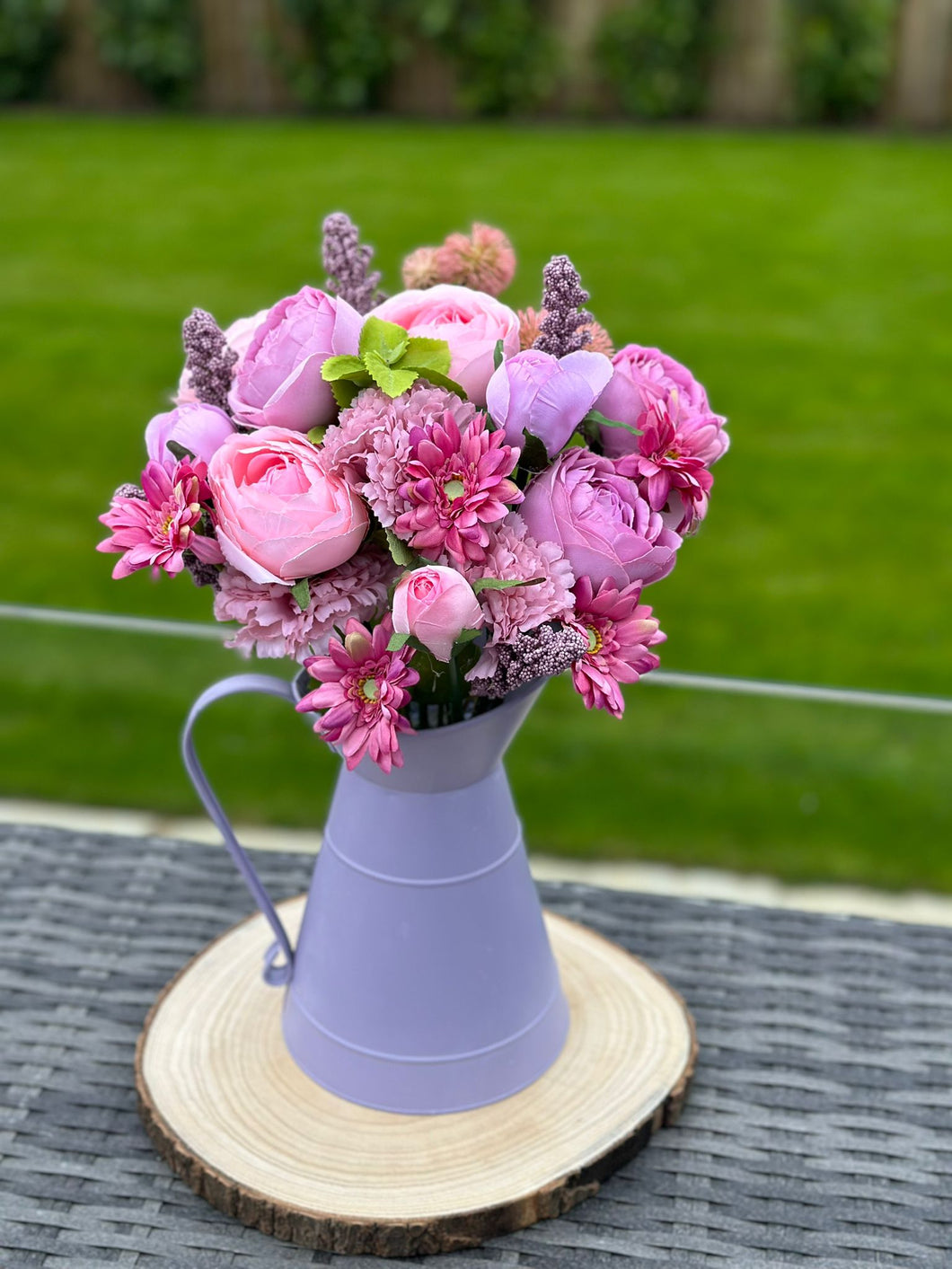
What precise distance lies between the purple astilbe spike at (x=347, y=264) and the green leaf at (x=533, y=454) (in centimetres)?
16

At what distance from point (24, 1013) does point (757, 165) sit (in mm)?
3875

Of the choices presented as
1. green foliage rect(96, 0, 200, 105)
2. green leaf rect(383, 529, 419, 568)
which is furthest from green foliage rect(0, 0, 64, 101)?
green leaf rect(383, 529, 419, 568)

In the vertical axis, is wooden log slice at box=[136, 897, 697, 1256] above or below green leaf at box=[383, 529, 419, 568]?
below

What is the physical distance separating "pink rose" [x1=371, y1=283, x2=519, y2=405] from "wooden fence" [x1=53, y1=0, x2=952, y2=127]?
4458 millimetres

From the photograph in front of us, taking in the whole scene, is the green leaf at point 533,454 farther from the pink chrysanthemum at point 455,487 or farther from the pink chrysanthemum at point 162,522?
the pink chrysanthemum at point 162,522

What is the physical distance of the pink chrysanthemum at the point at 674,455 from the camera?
0.77 m

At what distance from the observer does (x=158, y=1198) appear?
0.88 meters

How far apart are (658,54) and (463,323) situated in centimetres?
445

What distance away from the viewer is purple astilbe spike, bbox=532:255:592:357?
0.76 meters

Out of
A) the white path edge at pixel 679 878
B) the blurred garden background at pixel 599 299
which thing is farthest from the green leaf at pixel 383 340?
the white path edge at pixel 679 878

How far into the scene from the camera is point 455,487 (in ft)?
2.35

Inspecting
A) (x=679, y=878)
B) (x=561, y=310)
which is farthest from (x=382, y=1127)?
(x=679, y=878)

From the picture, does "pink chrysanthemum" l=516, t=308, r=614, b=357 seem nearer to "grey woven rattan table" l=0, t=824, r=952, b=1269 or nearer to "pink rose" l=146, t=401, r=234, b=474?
"pink rose" l=146, t=401, r=234, b=474

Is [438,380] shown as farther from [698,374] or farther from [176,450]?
[698,374]
